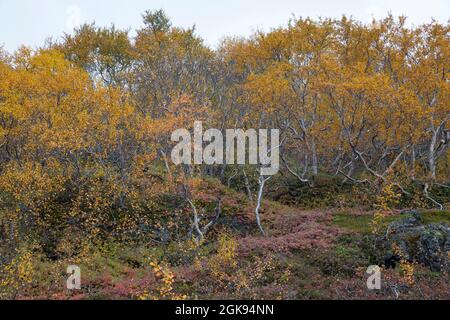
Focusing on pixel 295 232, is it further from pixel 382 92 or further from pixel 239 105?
pixel 239 105

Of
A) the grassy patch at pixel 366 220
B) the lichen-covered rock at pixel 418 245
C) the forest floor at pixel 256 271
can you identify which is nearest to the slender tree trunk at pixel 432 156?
the grassy patch at pixel 366 220

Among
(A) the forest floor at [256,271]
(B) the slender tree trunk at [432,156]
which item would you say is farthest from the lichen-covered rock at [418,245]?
(B) the slender tree trunk at [432,156]

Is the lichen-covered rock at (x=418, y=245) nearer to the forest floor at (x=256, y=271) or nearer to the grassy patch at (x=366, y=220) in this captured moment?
the forest floor at (x=256, y=271)

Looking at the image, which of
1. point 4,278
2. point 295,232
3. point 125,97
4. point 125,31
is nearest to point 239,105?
point 125,97

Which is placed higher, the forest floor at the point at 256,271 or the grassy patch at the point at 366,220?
the grassy patch at the point at 366,220

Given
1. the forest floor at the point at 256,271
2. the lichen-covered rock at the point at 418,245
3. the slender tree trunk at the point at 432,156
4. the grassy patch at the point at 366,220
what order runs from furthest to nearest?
the slender tree trunk at the point at 432,156 < the grassy patch at the point at 366,220 < the lichen-covered rock at the point at 418,245 < the forest floor at the point at 256,271

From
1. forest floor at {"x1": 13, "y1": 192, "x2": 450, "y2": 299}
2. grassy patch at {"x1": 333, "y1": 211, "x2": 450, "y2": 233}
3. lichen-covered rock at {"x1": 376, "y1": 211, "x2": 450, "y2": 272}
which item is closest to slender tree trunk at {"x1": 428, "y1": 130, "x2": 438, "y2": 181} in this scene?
grassy patch at {"x1": 333, "y1": 211, "x2": 450, "y2": 233}

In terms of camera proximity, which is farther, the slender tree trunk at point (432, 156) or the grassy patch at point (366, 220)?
the slender tree trunk at point (432, 156)

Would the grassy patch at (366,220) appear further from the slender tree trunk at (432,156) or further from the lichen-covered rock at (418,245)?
→ the slender tree trunk at (432,156)

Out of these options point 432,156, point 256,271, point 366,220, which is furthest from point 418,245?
point 432,156

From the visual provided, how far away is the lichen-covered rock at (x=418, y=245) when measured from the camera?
18641 millimetres

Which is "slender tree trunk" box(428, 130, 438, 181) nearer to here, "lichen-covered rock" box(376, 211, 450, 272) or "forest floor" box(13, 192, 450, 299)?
"forest floor" box(13, 192, 450, 299)

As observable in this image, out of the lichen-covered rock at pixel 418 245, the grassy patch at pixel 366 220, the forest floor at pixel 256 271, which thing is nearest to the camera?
the forest floor at pixel 256 271

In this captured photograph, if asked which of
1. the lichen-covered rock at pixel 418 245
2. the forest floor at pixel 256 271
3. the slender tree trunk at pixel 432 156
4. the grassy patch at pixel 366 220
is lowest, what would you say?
the forest floor at pixel 256 271
